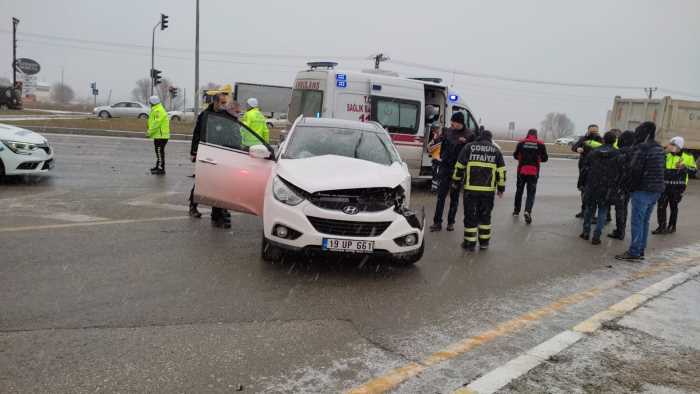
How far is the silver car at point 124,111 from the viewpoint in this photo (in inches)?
1515

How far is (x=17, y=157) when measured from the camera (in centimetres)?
979

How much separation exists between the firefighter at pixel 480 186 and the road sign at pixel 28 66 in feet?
184

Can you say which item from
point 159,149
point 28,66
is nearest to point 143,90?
point 28,66

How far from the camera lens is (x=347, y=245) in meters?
5.46

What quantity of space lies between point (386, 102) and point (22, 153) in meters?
7.25

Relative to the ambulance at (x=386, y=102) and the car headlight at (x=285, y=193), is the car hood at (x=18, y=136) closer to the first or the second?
the ambulance at (x=386, y=102)

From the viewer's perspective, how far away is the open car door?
6812 mm

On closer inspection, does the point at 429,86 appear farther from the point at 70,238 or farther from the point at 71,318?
the point at 71,318

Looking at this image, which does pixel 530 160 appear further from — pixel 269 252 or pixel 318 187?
pixel 269 252

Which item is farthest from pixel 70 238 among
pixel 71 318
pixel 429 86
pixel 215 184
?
pixel 429 86

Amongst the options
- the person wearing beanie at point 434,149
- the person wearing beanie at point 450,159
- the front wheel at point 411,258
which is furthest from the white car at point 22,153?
the person wearing beanie at point 434,149

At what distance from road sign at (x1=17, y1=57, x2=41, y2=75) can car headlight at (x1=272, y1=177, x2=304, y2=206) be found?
5641cm

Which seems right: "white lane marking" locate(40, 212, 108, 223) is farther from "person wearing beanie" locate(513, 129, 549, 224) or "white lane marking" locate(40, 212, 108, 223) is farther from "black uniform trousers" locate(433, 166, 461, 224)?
"person wearing beanie" locate(513, 129, 549, 224)

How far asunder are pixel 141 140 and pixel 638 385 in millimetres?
21376
